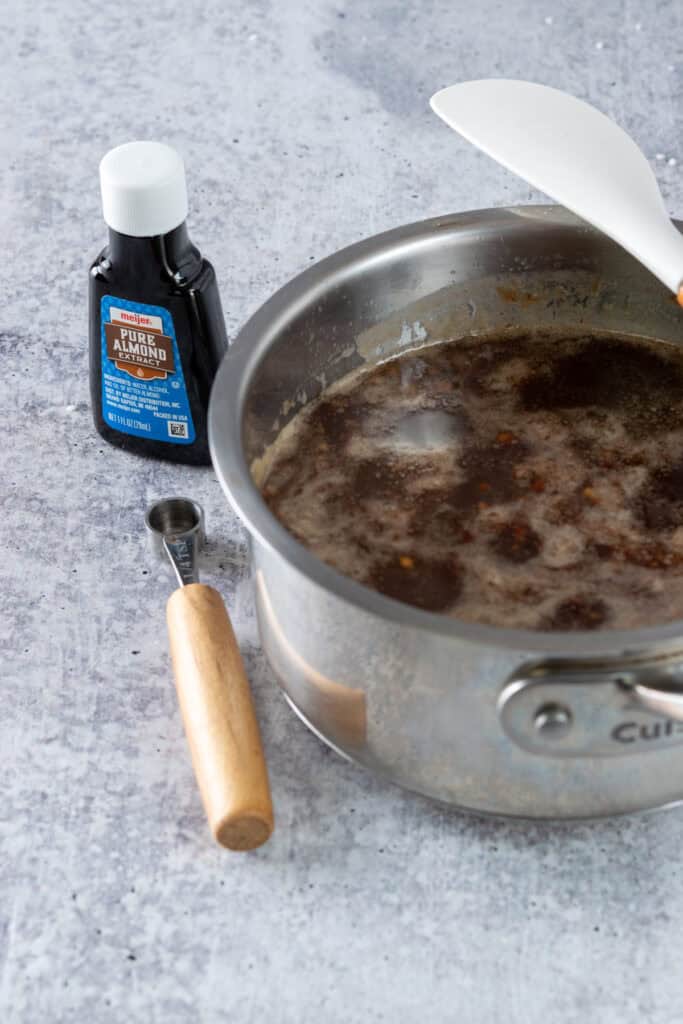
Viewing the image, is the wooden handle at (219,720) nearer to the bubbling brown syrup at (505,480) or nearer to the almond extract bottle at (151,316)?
the bubbling brown syrup at (505,480)

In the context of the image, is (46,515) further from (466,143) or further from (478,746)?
(466,143)

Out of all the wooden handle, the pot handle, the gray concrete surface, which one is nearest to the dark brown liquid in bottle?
the gray concrete surface

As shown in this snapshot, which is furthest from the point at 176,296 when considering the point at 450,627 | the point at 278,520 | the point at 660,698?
the point at 660,698

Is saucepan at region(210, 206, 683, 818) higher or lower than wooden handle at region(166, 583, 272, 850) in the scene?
higher

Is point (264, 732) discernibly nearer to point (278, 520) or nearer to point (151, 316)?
point (278, 520)

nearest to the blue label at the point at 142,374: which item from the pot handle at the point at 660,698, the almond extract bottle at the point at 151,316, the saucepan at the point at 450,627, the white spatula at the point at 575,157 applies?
the almond extract bottle at the point at 151,316

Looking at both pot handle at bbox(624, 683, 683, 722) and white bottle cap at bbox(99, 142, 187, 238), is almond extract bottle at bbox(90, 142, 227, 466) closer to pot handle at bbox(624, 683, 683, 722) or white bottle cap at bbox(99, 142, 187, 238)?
white bottle cap at bbox(99, 142, 187, 238)
